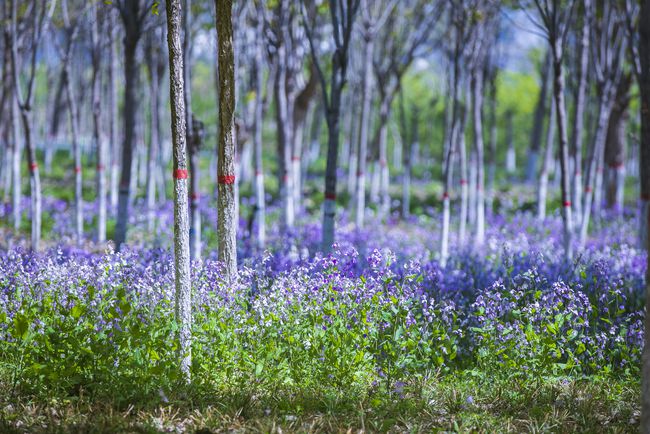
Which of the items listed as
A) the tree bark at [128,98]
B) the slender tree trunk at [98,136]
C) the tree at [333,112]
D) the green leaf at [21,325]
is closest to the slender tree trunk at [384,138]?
the slender tree trunk at [98,136]

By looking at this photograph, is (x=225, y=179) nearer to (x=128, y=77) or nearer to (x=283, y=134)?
(x=128, y=77)

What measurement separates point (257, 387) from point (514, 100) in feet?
129

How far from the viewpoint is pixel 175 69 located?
14.4 feet

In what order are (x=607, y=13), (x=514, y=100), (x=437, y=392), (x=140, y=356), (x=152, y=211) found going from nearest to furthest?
(x=140, y=356), (x=437, y=392), (x=607, y=13), (x=152, y=211), (x=514, y=100)

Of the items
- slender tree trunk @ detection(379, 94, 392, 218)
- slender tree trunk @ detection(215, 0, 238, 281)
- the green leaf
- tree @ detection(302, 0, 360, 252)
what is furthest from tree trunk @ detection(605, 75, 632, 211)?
the green leaf

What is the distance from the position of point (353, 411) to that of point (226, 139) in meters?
2.38

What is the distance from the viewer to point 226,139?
508 cm

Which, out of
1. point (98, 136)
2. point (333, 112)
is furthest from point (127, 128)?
point (98, 136)

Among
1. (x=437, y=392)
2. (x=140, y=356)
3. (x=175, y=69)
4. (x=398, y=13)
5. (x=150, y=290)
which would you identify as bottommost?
(x=437, y=392)

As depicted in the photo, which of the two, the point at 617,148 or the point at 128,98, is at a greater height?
the point at 128,98

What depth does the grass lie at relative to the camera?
12.8 ft

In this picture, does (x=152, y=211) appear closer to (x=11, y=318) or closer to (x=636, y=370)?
(x=11, y=318)

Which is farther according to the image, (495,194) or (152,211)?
(495,194)

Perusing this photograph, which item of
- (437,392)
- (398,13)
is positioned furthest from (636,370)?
(398,13)
